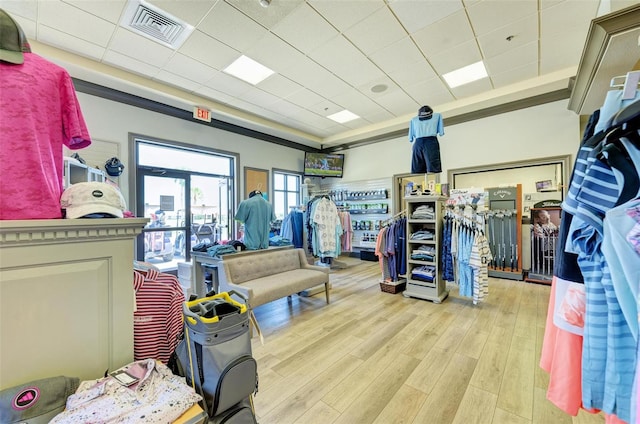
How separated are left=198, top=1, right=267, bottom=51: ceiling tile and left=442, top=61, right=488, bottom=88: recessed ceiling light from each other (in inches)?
125

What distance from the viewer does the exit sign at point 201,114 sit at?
4949 mm

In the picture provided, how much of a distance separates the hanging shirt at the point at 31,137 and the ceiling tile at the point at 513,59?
5.05 meters

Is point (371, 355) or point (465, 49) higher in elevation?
point (465, 49)

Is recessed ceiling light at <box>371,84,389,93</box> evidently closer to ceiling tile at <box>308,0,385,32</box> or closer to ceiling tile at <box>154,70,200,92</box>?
ceiling tile at <box>308,0,385,32</box>

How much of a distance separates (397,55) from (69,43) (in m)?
4.43

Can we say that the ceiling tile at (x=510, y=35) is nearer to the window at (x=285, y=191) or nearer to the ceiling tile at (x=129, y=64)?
the ceiling tile at (x=129, y=64)

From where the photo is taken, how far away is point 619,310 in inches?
32.5

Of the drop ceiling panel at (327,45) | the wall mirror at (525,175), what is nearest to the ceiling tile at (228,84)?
the drop ceiling panel at (327,45)

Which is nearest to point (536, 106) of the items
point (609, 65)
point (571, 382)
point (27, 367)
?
point (609, 65)

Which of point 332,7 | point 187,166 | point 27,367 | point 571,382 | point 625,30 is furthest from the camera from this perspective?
point 187,166

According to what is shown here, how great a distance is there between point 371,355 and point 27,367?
2278 mm

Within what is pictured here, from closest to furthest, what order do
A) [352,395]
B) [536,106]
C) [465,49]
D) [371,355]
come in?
[352,395] → [371,355] → [465,49] → [536,106]

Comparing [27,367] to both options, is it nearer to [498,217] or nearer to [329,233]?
[329,233]

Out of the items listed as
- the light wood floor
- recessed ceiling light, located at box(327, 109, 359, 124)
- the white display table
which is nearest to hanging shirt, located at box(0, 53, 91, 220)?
the white display table
